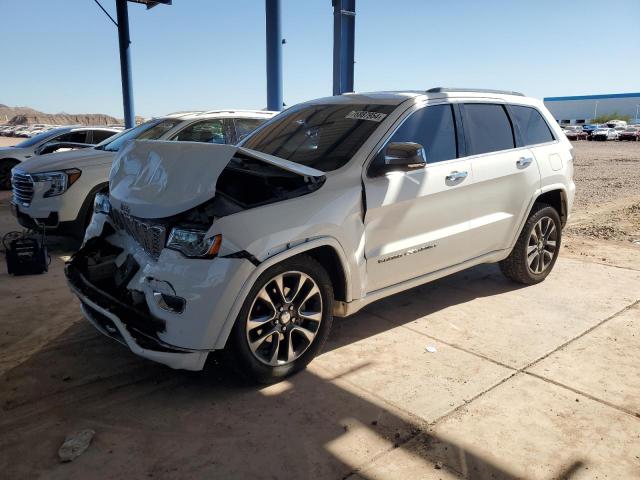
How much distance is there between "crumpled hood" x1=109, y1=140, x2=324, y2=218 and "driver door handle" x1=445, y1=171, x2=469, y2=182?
45.9 inches

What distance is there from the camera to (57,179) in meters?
6.56

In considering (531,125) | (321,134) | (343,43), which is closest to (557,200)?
(531,125)

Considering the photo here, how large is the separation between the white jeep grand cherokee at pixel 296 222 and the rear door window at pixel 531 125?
0.40 feet

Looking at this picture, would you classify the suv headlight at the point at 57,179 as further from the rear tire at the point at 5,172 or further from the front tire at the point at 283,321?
the rear tire at the point at 5,172

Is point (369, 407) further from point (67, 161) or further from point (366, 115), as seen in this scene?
point (67, 161)

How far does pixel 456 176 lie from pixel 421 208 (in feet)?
1.56

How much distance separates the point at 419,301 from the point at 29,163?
207 inches

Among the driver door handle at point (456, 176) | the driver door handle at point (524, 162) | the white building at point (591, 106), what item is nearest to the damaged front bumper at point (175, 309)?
the driver door handle at point (456, 176)

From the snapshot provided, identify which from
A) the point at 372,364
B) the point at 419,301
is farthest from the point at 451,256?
the point at 372,364

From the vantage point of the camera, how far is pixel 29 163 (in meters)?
6.93

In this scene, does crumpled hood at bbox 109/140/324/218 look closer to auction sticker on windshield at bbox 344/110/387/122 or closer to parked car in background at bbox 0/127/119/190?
auction sticker on windshield at bbox 344/110/387/122

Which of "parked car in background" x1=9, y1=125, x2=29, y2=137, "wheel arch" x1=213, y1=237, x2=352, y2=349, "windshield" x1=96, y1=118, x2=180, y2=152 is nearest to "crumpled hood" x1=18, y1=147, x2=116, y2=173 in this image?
"windshield" x1=96, y1=118, x2=180, y2=152

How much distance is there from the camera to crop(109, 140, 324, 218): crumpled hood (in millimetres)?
3160

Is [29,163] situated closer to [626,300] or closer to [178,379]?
[178,379]
